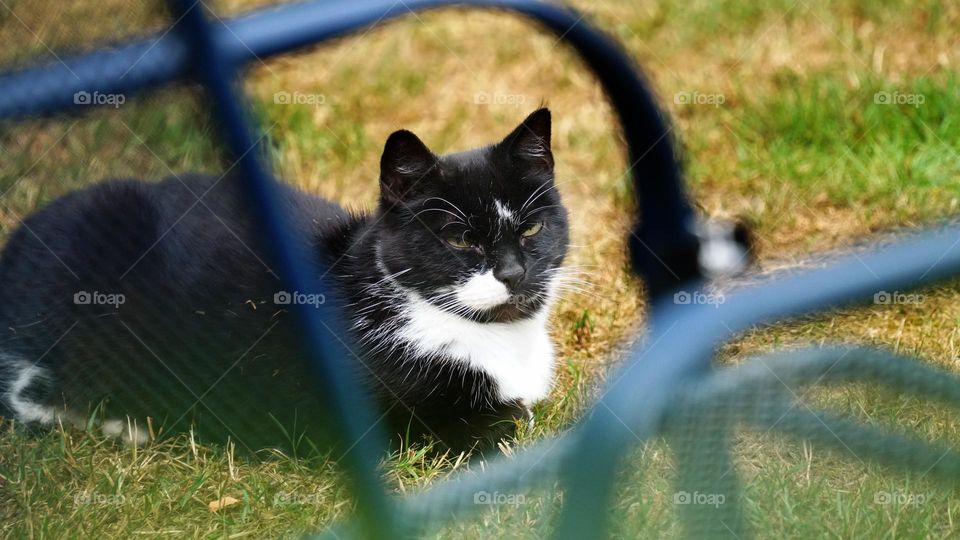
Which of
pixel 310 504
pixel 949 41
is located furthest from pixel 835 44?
pixel 310 504

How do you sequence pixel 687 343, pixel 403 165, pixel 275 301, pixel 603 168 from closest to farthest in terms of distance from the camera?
pixel 687 343
pixel 275 301
pixel 403 165
pixel 603 168

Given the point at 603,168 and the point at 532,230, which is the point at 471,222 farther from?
the point at 603,168

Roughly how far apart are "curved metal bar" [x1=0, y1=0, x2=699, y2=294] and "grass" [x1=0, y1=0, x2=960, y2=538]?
3 centimetres

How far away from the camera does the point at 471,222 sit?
2.26m

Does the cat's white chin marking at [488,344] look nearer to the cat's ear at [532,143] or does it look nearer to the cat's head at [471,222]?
the cat's head at [471,222]

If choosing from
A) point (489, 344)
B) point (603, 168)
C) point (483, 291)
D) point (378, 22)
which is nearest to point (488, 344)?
point (489, 344)

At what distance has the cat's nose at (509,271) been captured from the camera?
7.44ft

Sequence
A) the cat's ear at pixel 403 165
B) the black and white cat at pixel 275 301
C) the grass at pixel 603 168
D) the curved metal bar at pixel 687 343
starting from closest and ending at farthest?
the curved metal bar at pixel 687 343
the grass at pixel 603 168
the black and white cat at pixel 275 301
the cat's ear at pixel 403 165

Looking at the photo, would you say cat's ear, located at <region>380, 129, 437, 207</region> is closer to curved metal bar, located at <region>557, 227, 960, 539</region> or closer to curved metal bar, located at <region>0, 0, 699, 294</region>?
curved metal bar, located at <region>0, 0, 699, 294</region>

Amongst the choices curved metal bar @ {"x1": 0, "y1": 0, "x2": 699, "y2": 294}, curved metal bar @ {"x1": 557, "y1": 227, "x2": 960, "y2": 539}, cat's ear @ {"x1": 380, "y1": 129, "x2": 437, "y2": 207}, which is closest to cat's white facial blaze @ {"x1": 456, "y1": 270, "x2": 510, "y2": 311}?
cat's ear @ {"x1": 380, "y1": 129, "x2": 437, "y2": 207}

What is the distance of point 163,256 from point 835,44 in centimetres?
312

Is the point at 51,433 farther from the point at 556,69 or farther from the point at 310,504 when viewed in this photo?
the point at 556,69

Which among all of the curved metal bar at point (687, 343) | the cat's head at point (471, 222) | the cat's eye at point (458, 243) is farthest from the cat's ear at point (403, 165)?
the curved metal bar at point (687, 343)

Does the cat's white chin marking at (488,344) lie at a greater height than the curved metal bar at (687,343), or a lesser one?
lesser
